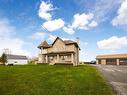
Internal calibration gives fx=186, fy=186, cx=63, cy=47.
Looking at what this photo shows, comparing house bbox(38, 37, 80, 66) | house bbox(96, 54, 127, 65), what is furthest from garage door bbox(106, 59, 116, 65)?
house bbox(38, 37, 80, 66)

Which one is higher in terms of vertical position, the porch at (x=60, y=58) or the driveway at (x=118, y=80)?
the porch at (x=60, y=58)

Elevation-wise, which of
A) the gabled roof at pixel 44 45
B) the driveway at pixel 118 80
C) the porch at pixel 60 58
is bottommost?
the driveway at pixel 118 80

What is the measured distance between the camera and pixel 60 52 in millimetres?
55219

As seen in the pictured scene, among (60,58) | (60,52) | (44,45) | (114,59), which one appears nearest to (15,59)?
(44,45)

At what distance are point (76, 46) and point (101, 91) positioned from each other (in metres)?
45.8

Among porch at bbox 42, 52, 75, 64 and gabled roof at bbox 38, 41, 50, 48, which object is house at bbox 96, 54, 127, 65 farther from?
gabled roof at bbox 38, 41, 50, 48

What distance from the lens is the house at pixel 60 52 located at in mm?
54438

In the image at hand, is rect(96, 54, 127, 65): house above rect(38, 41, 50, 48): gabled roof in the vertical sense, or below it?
below

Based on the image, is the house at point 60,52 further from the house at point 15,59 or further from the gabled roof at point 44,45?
the house at point 15,59

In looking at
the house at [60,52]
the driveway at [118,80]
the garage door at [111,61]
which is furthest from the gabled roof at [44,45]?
the driveway at [118,80]

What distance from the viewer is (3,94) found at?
11602 millimetres

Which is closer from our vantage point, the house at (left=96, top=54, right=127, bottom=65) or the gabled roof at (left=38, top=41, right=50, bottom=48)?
the gabled roof at (left=38, top=41, right=50, bottom=48)

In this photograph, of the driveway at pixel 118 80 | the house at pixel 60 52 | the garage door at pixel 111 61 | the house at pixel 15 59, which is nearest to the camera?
the driveway at pixel 118 80

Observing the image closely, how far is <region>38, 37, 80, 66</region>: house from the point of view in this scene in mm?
54438
